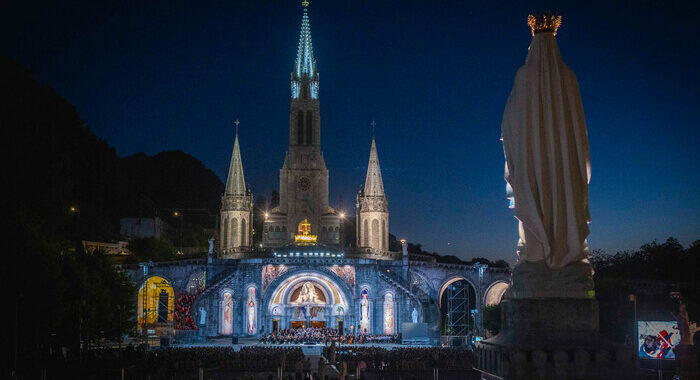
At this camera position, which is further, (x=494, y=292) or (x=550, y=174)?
(x=494, y=292)

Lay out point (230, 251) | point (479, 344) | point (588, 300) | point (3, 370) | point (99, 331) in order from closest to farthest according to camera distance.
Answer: point (588, 300) < point (479, 344) < point (3, 370) < point (99, 331) < point (230, 251)

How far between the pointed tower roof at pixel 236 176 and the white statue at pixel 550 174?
71572 mm

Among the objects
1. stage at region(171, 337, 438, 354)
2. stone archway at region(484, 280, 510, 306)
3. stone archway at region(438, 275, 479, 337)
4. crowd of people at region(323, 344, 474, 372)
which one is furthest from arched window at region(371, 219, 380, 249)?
crowd of people at region(323, 344, 474, 372)

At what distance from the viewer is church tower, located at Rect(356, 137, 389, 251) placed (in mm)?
78875

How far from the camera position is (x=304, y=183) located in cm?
8438

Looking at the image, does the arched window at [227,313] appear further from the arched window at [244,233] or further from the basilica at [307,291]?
the arched window at [244,233]

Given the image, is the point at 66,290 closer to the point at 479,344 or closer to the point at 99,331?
the point at 99,331

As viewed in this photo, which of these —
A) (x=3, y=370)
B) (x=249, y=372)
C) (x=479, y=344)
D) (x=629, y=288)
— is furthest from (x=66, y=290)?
(x=629, y=288)

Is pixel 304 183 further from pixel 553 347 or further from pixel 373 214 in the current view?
pixel 553 347

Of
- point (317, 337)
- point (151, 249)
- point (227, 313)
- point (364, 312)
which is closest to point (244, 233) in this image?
point (151, 249)

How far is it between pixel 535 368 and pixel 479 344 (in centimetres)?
157

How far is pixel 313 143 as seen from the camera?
84.9m

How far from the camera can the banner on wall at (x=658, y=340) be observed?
34.5m

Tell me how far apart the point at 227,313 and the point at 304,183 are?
2444 centimetres
